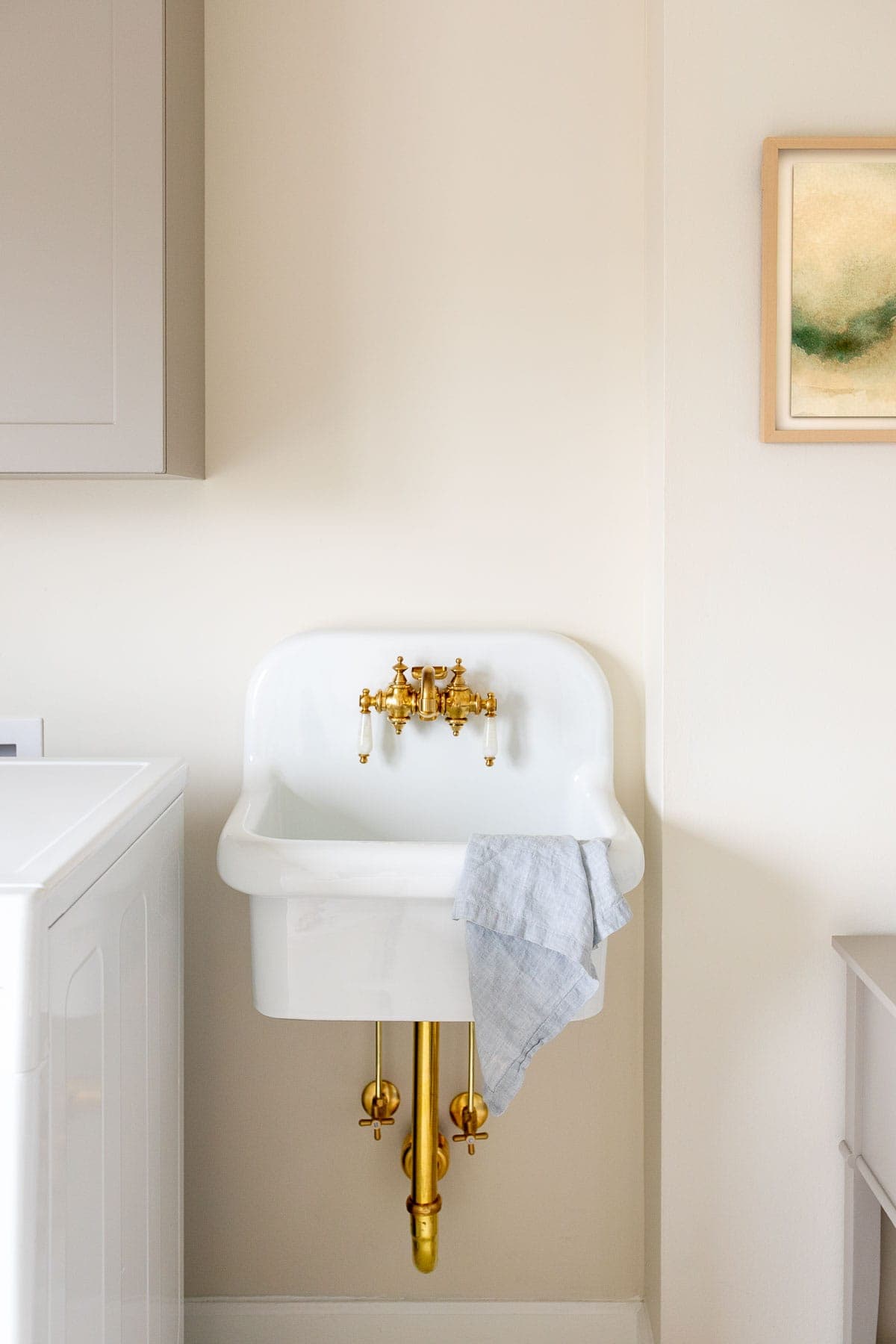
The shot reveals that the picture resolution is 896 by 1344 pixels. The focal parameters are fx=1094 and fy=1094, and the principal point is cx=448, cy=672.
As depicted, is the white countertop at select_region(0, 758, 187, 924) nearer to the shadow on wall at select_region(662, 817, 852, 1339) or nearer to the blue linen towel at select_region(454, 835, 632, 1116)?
the blue linen towel at select_region(454, 835, 632, 1116)

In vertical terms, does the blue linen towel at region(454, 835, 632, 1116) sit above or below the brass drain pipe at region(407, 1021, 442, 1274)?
above

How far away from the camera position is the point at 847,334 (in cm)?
143

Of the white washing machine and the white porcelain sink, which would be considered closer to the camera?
the white washing machine

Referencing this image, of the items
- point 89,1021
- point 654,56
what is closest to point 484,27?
point 654,56

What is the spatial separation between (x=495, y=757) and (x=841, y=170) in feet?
2.97

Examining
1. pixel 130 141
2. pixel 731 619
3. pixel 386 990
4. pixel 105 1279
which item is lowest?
pixel 105 1279

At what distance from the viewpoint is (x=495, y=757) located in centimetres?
158

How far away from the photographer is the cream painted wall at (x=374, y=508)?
1.59 meters

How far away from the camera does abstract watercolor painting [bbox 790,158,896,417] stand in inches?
56.0

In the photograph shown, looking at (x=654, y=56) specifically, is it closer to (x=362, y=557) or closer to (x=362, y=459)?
(x=362, y=459)

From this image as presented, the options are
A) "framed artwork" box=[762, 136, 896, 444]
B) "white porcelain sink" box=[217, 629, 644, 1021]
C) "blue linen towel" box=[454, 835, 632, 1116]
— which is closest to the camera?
"blue linen towel" box=[454, 835, 632, 1116]

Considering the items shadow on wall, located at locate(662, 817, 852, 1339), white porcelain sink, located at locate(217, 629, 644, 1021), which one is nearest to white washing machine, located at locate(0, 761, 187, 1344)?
white porcelain sink, located at locate(217, 629, 644, 1021)

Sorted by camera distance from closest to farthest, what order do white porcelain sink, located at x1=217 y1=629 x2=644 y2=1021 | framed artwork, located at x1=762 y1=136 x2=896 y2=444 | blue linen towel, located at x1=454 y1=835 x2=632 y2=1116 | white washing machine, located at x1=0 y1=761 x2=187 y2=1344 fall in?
white washing machine, located at x1=0 y1=761 x2=187 y2=1344 < blue linen towel, located at x1=454 y1=835 x2=632 y2=1116 < framed artwork, located at x1=762 y1=136 x2=896 y2=444 < white porcelain sink, located at x1=217 y1=629 x2=644 y2=1021

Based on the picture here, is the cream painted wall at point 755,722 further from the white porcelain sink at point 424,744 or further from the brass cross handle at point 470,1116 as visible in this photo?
the brass cross handle at point 470,1116
